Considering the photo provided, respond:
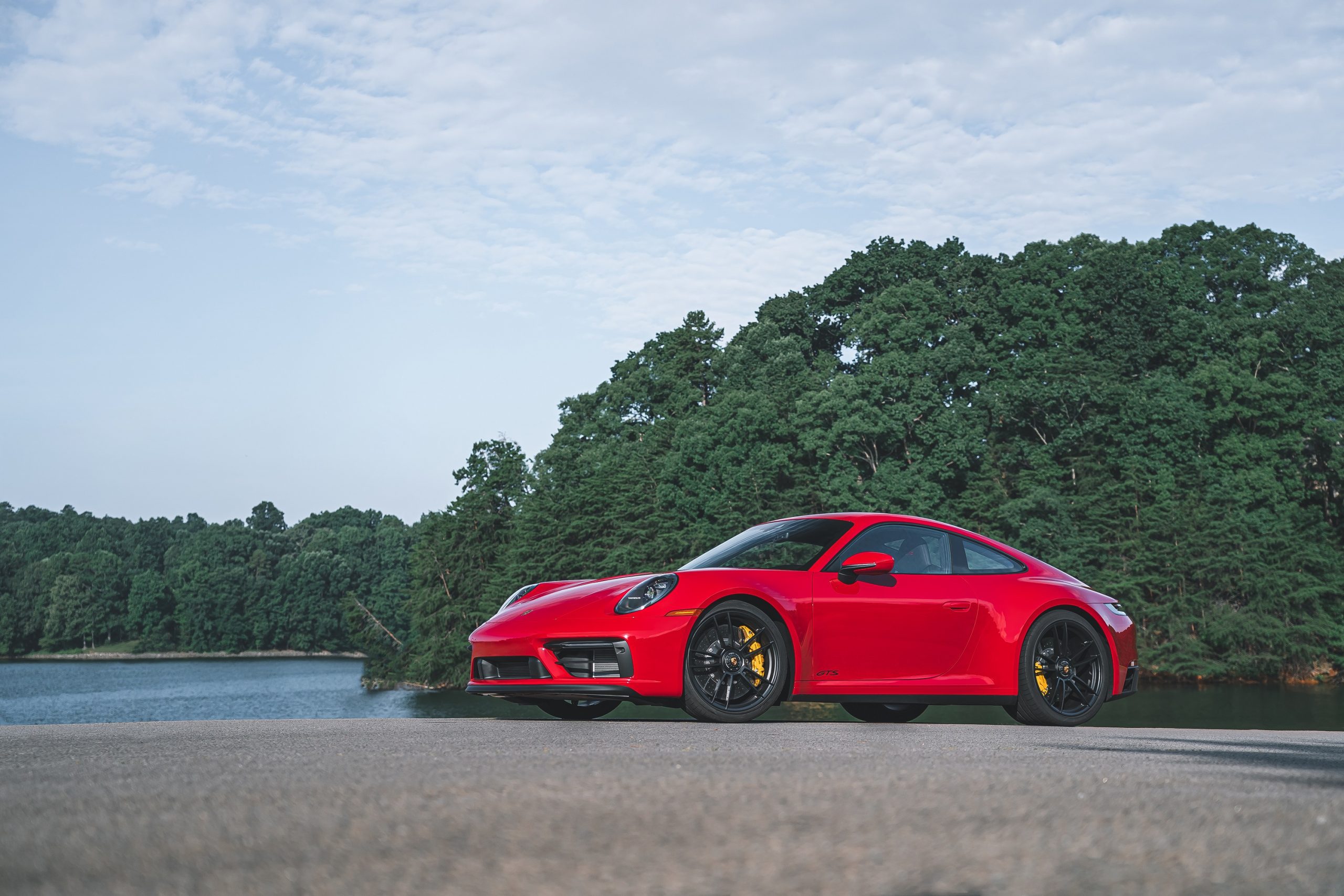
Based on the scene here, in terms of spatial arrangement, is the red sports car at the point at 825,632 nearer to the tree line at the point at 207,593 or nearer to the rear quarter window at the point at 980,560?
the rear quarter window at the point at 980,560

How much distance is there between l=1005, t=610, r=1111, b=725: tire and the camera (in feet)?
28.1

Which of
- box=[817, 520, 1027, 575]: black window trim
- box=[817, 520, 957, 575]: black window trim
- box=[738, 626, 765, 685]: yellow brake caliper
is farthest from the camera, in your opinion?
box=[817, 520, 1027, 575]: black window trim

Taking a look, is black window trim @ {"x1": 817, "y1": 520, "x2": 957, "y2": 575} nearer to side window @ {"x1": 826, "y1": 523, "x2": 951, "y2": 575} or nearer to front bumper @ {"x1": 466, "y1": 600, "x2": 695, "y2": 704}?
side window @ {"x1": 826, "y1": 523, "x2": 951, "y2": 575}

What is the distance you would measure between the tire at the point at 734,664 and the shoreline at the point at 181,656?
115 metres

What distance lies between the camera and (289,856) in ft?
8.41

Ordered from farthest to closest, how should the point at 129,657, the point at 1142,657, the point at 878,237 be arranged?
the point at 129,657 → the point at 878,237 → the point at 1142,657

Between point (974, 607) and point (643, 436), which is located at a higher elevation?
point (643, 436)

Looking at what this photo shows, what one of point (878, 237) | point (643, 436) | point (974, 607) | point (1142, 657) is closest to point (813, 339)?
point (878, 237)

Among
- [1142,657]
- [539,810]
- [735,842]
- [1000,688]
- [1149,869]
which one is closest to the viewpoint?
[1149,869]

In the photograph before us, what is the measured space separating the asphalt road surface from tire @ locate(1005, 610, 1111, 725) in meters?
3.31

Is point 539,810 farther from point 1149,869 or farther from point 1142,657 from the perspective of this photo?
point 1142,657

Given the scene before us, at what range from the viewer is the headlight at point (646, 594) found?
7.77 meters

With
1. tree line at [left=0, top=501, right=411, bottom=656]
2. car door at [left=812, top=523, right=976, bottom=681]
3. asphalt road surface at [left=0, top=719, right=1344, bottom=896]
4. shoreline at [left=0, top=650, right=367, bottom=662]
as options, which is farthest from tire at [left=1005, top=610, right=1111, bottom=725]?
shoreline at [left=0, top=650, right=367, bottom=662]

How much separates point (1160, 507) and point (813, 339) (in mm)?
16906
